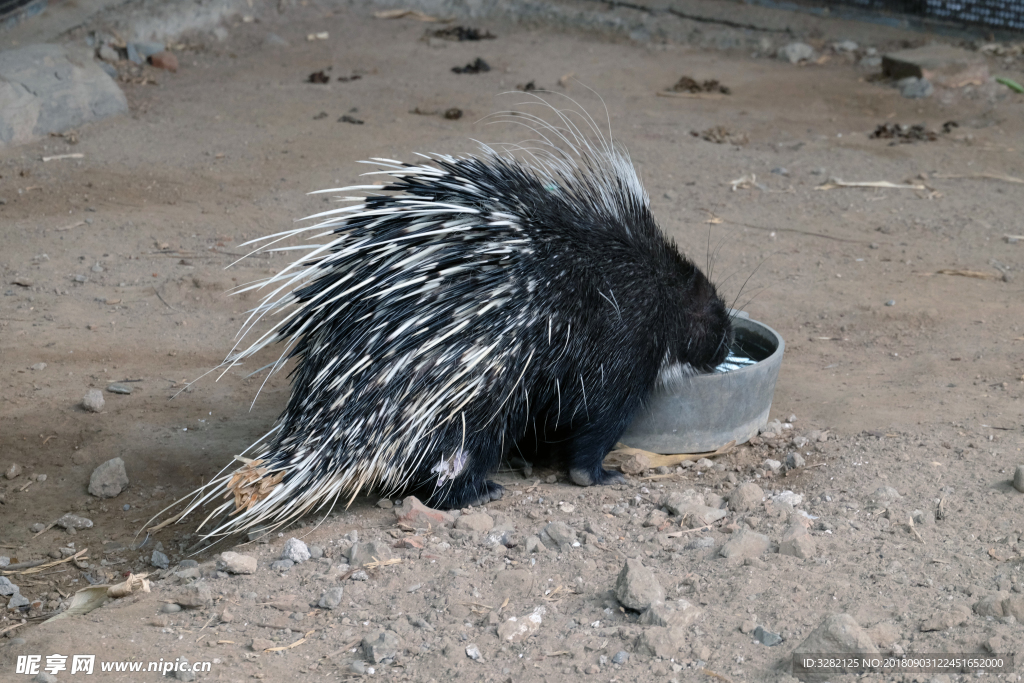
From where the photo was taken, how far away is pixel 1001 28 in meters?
8.57

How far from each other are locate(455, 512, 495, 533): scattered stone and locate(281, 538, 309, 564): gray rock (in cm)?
45

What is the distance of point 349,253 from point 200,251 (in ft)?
8.29

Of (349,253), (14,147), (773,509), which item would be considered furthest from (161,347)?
(14,147)

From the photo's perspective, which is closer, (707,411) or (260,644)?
(260,644)

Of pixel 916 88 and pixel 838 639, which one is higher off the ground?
pixel 916 88

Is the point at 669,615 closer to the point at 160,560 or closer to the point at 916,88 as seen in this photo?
the point at 160,560

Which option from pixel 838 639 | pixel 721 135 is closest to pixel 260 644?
pixel 838 639

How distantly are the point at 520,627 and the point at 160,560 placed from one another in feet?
4.63

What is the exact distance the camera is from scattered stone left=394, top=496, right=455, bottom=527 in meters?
2.94

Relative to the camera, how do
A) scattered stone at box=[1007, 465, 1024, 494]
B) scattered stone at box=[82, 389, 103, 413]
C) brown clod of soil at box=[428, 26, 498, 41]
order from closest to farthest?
scattered stone at box=[1007, 465, 1024, 494], scattered stone at box=[82, 389, 103, 413], brown clod of soil at box=[428, 26, 498, 41]

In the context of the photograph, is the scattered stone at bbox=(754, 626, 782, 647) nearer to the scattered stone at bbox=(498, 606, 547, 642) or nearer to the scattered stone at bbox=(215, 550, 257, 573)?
the scattered stone at bbox=(498, 606, 547, 642)

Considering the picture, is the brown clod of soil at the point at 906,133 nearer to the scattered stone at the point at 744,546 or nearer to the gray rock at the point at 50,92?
the scattered stone at the point at 744,546

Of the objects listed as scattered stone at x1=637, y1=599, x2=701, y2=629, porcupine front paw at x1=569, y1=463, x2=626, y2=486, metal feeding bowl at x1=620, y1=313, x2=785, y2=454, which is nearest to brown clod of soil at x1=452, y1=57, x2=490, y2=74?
metal feeding bowl at x1=620, y1=313, x2=785, y2=454

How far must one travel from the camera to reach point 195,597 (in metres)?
2.50
